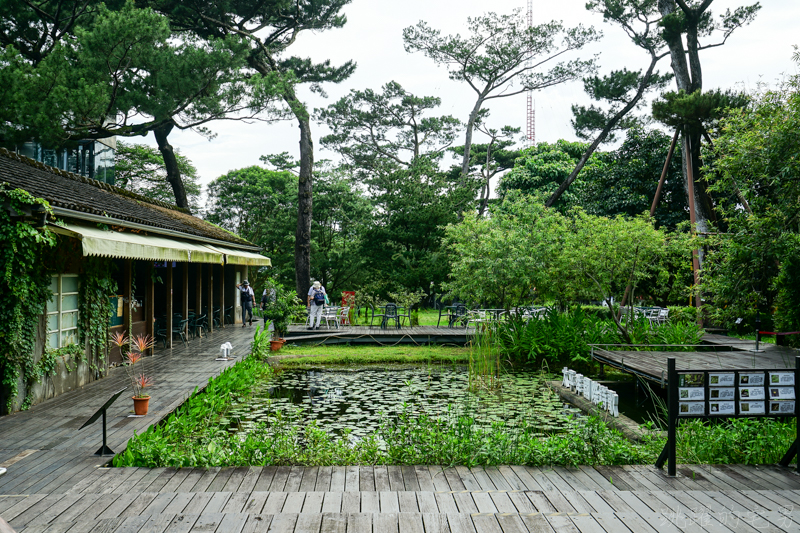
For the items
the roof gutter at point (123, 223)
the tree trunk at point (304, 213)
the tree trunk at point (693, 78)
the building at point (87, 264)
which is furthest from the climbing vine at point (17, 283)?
the tree trunk at point (693, 78)

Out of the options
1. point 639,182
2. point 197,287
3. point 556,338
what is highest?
point 639,182

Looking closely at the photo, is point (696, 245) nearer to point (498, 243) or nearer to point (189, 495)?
point (498, 243)

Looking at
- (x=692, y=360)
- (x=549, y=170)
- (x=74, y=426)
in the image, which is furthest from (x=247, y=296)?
(x=549, y=170)

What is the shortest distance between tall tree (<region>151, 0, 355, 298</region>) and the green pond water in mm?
7500

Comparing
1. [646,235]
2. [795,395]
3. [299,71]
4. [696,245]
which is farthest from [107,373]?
[299,71]

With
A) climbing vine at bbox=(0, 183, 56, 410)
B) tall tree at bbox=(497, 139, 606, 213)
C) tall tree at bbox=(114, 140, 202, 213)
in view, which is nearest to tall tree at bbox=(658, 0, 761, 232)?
tall tree at bbox=(497, 139, 606, 213)

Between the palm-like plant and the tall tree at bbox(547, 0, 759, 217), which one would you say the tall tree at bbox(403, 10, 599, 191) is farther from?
the palm-like plant

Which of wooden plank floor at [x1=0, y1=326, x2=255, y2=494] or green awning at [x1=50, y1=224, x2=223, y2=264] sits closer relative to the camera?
wooden plank floor at [x1=0, y1=326, x2=255, y2=494]

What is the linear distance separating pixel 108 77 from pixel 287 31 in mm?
8596

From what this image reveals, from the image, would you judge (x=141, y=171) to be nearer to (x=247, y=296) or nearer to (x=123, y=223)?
(x=247, y=296)

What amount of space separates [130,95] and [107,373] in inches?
258

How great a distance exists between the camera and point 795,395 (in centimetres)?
452

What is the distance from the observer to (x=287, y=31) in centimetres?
1934

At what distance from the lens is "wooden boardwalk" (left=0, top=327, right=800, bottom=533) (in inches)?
138
